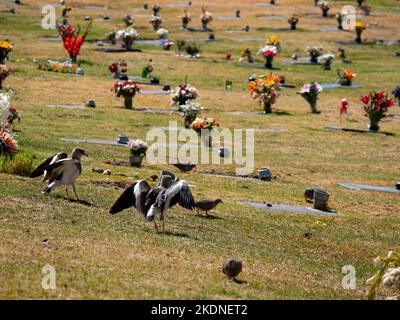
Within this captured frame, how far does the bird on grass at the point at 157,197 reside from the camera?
56.4ft

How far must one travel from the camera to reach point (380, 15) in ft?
350

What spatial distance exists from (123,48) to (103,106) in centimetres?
2737

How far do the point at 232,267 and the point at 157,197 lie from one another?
3085mm

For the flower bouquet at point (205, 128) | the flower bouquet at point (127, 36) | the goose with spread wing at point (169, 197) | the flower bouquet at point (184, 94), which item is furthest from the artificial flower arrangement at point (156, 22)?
the goose with spread wing at point (169, 197)

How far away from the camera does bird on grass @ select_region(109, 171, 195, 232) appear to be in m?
17.2

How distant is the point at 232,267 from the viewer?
1455 cm

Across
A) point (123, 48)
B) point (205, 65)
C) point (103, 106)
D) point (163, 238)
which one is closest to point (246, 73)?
point (205, 65)

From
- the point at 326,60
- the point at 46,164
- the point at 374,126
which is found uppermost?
the point at 46,164

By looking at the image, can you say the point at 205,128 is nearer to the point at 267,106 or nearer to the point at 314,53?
the point at 267,106

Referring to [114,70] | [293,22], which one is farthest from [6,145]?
[293,22]

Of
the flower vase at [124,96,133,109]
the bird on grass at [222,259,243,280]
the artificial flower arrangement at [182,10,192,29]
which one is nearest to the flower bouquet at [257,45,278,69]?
Answer: the flower vase at [124,96,133,109]

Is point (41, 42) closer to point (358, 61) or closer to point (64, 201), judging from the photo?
point (358, 61)

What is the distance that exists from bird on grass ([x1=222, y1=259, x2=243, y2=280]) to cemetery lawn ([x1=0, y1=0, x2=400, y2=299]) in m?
0.16

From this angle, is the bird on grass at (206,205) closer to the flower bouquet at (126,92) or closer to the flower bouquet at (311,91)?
the flower bouquet at (126,92)
